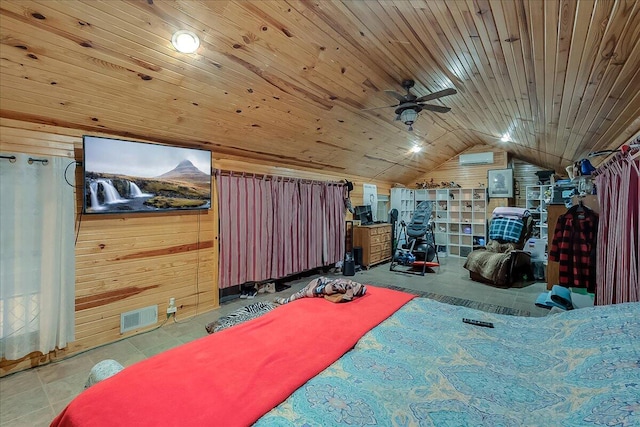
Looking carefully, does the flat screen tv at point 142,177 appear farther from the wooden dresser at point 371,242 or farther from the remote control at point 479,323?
the wooden dresser at point 371,242

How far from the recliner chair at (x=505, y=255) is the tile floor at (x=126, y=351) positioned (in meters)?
0.19

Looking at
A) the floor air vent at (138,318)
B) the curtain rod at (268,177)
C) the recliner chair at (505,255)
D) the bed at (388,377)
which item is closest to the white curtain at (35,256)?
the floor air vent at (138,318)

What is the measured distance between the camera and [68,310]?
8.16 ft

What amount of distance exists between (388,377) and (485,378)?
16.9 inches

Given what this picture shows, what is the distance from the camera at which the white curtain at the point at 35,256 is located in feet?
7.23

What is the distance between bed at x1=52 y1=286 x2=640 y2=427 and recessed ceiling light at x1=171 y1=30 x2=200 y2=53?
6.45 feet

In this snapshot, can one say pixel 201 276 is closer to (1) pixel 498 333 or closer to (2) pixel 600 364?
(1) pixel 498 333

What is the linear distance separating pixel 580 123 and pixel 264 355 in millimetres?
3369

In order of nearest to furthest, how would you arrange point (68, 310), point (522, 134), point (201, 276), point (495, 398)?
point (495, 398), point (68, 310), point (201, 276), point (522, 134)

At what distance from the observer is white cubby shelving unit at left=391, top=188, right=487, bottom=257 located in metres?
6.99

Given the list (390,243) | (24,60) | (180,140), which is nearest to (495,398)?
(24,60)

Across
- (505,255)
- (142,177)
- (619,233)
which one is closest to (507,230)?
(505,255)

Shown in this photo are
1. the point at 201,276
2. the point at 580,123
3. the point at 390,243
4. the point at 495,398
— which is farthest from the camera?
the point at 390,243

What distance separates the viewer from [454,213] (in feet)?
24.0
